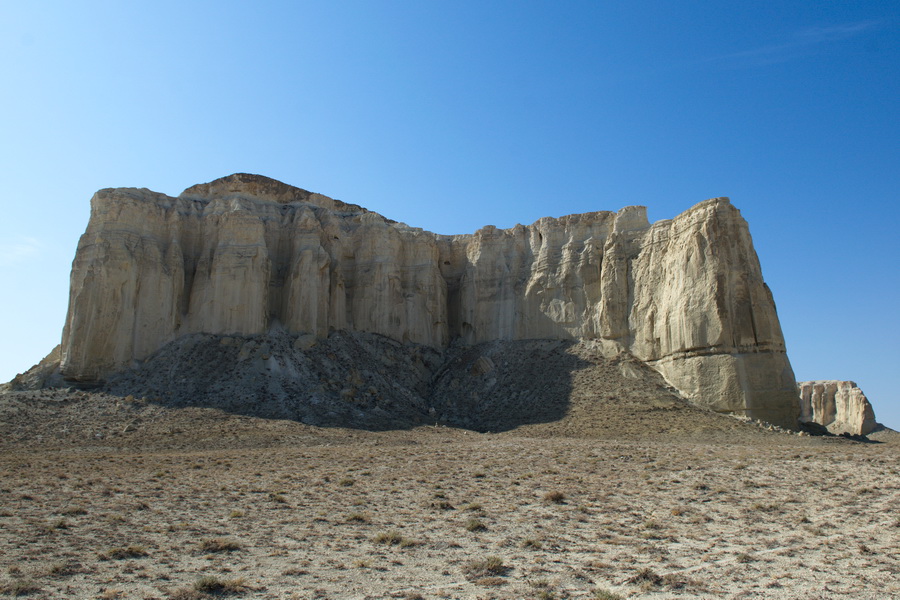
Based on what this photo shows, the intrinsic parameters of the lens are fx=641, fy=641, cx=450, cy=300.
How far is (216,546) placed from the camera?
11906 millimetres

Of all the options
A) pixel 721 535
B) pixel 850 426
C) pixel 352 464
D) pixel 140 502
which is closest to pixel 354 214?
pixel 352 464

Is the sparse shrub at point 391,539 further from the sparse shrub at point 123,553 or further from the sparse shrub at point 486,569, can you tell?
the sparse shrub at point 123,553

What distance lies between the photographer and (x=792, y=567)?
10.7m

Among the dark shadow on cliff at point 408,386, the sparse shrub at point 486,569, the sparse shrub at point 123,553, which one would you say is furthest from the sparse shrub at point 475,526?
the dark shadow on cliff at point 408,386

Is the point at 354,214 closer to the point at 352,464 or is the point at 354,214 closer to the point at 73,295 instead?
the point at 73,295

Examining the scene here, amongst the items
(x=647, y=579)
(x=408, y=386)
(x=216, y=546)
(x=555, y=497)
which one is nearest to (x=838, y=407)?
(x=408, y=386)

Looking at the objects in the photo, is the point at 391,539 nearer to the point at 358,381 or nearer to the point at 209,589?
the point at 209,589

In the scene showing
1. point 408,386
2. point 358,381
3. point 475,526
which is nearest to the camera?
point 475,526

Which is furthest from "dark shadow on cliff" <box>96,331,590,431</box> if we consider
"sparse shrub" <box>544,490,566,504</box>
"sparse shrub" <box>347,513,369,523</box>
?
"sparse shrub" <box>347,513,369,523</box>

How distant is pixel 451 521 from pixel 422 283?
3641cm

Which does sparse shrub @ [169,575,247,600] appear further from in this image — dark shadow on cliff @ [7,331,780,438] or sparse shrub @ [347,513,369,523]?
dark shadow on cliff @ [7,331,780,438]

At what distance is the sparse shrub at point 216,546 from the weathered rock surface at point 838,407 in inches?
2541

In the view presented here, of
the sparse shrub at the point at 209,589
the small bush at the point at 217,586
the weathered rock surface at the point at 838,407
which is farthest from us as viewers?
the weathered rock surface at the point at 838,407

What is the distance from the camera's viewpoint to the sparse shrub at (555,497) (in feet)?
53.6
